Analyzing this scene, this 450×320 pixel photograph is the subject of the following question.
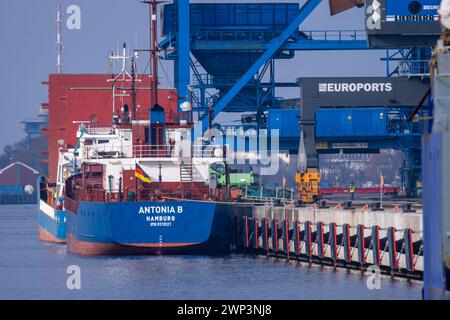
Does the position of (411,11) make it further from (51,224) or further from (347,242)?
(347,242)

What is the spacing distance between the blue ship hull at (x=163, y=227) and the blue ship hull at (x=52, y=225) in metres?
18.7

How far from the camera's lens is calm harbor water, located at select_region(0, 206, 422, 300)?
130ft

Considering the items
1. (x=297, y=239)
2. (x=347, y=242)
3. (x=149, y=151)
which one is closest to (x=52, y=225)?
(x=149, y=151)

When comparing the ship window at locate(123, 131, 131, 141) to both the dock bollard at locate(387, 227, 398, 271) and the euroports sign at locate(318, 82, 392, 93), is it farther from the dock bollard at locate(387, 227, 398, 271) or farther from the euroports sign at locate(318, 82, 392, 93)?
the dock bollard at locate(387, 227, 398, 271)

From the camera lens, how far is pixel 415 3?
224 ft

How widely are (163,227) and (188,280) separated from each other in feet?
32.4

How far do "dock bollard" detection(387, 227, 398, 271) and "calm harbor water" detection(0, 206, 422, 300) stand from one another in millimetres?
506

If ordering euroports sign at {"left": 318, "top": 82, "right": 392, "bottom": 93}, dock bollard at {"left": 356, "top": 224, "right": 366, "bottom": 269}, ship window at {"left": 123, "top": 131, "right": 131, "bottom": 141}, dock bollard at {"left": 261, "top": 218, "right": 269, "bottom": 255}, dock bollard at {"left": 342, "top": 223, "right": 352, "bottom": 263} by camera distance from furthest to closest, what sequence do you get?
euroports sign at {"left": 318, "top": 82, "right": 392, "bottom": 93} → ship window at {"left": 123, "top": 131, "right": 131, "bottom": 141} → dock bollard at {"left": 261, "top": 218, "right": 269, "bottom": 255} → dock bollard at {"left": 342, "top": 223, "right": 352, "bottom": 263} → dock bollard at {"left": 356, "top": 224, "right": 366, "bottom": 269}

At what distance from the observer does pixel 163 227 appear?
54.4 meters

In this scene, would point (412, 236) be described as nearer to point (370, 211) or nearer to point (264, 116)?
point (370, 211)

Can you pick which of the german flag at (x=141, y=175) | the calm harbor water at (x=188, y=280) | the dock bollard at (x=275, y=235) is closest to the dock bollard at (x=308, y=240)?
the calm harbor water at (x=188, y=280)

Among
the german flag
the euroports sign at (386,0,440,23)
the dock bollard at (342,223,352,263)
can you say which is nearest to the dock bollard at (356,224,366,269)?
the dock bollard at (342,223,352,263)
